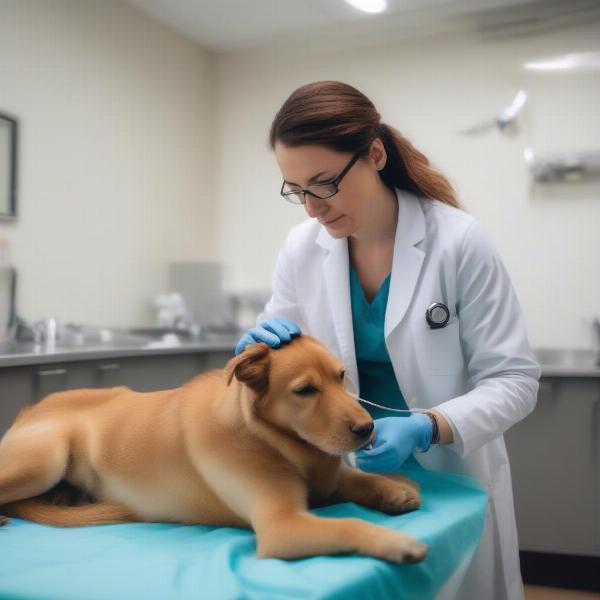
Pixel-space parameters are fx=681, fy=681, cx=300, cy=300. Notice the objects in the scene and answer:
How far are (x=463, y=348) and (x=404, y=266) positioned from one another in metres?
0.21

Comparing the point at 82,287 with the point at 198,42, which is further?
the point at 198,42

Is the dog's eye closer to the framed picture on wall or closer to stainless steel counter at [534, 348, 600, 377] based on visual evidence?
the framed picture on wall

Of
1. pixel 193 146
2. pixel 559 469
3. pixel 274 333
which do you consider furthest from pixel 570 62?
pixel 274 333

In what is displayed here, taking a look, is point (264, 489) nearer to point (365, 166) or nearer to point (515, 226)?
point (365, 166)

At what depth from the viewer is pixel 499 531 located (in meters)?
1.36

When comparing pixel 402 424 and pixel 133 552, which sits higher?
pixel 402 424

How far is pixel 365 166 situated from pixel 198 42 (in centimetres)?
328

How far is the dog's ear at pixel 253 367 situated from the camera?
0.99 m

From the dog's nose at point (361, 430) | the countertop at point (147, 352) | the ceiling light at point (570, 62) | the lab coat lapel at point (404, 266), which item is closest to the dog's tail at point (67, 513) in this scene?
the dog's nose at point (361, 430)

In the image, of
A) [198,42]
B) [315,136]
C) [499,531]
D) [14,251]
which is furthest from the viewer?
[198,42]

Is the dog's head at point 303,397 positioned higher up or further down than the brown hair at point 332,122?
further down

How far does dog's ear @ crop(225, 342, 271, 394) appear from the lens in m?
0.99

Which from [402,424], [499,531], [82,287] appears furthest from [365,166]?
[82,287]

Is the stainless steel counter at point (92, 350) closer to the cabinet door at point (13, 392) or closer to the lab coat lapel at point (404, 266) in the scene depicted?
the cabinet door at point (13, 392)
